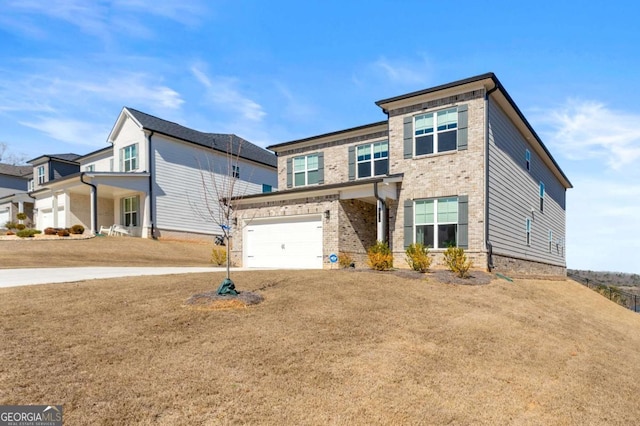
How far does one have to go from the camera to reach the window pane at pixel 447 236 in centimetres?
1544

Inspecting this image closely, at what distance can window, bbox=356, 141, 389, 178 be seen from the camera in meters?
19.3

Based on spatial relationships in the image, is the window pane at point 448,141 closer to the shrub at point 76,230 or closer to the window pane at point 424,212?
the window pane at point 424,212

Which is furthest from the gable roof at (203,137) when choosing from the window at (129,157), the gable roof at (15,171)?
the gable roof at (15,171)

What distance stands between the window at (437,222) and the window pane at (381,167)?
332cm

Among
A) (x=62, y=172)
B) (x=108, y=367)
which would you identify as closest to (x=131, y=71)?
(x=108, y=367)

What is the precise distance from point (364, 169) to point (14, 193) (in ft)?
139

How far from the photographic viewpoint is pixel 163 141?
28281mm

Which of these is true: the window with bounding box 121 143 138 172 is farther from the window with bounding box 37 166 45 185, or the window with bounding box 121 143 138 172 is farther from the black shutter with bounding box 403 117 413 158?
the black shutter with bounding box 403 117 413 158

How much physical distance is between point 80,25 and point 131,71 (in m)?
2.09

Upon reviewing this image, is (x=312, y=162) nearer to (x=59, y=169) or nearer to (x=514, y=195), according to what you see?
(x=514, y=195)

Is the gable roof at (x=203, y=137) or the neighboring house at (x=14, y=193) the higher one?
the gable roof at (x=203, y=137)

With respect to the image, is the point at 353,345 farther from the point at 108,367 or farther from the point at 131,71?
the point at 131,71

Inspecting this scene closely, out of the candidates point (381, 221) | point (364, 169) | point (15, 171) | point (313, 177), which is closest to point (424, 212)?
point (381, 221)

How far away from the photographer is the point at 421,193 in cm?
1623
